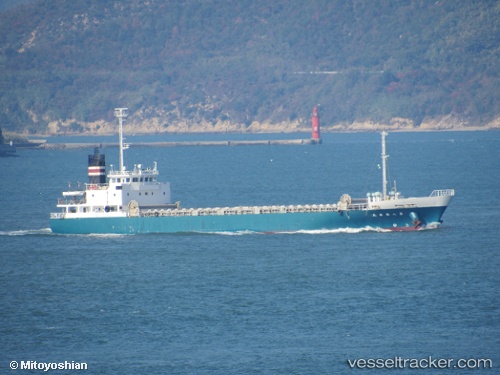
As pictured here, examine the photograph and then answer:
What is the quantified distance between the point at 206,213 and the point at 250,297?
19613 millimetres

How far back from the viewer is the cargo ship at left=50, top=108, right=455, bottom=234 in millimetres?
74250

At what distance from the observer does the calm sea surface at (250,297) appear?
47.2 metres

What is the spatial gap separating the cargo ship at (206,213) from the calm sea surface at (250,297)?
81cm

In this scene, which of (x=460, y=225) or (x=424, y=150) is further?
(x=424, y=150)

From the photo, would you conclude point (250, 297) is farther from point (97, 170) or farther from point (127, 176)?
point (97, 170)

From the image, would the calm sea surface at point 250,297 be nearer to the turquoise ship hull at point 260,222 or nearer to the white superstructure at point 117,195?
the turquoise ship hull at point 260,222

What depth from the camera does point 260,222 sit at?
7562cm

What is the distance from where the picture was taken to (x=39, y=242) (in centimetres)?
7562

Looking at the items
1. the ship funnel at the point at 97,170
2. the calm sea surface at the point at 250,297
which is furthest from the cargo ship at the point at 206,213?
the calm sea surface at the point at 250,297

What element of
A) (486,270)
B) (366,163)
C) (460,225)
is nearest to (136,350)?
(486,270)

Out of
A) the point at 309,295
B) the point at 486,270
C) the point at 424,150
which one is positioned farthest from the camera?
the point at 424,150

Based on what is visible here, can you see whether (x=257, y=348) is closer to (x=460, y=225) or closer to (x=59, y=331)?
(x=59, y=331)

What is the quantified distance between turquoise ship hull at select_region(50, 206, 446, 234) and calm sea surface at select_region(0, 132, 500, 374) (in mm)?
719

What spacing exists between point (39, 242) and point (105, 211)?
14.6 feet
